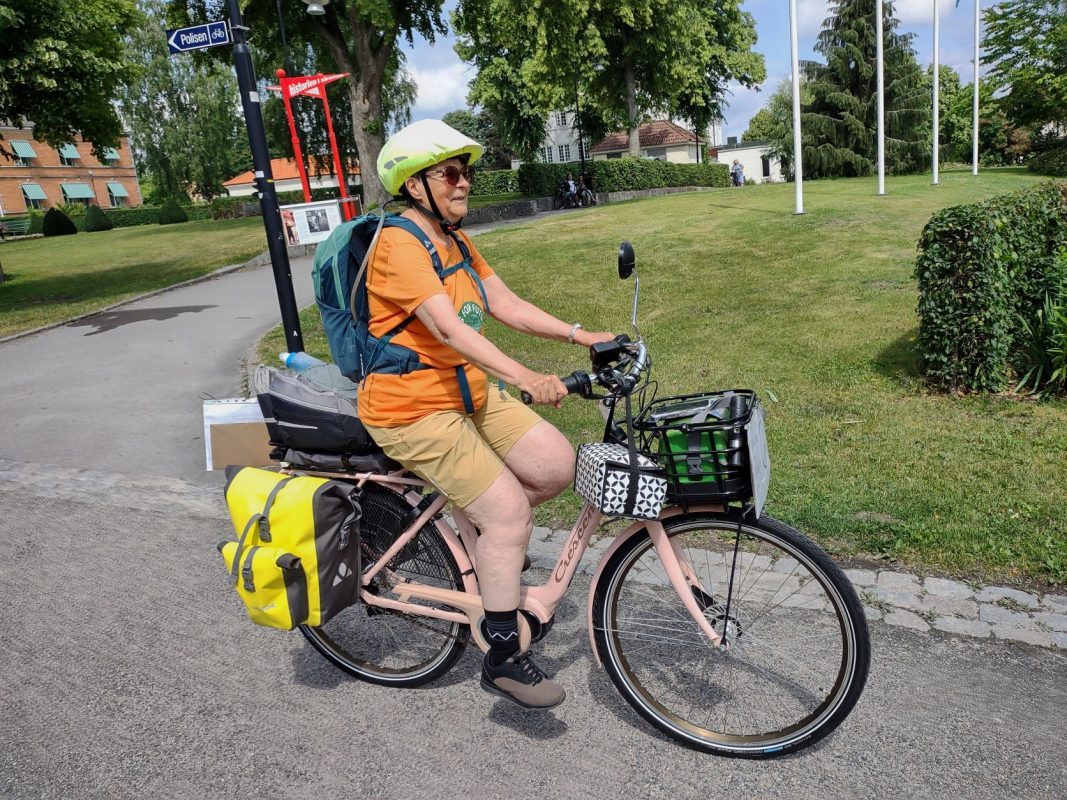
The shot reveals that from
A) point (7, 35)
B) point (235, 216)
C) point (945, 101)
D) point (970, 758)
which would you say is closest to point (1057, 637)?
point (970, 758)

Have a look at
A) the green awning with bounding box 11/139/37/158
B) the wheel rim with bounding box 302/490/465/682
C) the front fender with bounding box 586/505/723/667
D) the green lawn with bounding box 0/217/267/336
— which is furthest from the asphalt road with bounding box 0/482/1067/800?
the green awning with bounding box 11/139/37/158

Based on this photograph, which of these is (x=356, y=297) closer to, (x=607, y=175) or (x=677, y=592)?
(x=677, y=592)

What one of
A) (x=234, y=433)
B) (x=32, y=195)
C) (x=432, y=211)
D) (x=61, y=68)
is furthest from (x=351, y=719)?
(x=32, y=195)

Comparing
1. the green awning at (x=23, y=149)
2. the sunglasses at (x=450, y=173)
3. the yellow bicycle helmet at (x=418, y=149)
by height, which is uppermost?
the green awning at (x=23, y=149)

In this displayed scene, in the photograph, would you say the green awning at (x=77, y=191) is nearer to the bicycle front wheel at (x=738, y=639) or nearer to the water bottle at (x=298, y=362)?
the water bottle at (x=298, y=362)

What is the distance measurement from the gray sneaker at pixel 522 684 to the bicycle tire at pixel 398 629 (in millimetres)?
261

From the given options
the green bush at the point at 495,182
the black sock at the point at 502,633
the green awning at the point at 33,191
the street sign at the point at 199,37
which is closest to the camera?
the black sock at the point at 502,633

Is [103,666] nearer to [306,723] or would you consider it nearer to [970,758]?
[306,723]

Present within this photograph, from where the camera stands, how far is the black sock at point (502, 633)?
9.20 ft

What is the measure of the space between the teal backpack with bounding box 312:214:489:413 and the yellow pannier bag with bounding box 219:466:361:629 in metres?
0.49

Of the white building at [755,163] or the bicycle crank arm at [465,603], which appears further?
the white building at [755,163]

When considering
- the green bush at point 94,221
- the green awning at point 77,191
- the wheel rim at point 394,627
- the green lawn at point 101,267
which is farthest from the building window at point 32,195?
the wheel rim at point 394,627

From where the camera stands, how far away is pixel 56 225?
44.4 metres

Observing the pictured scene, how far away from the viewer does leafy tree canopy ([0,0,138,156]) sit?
1435 centimetres
